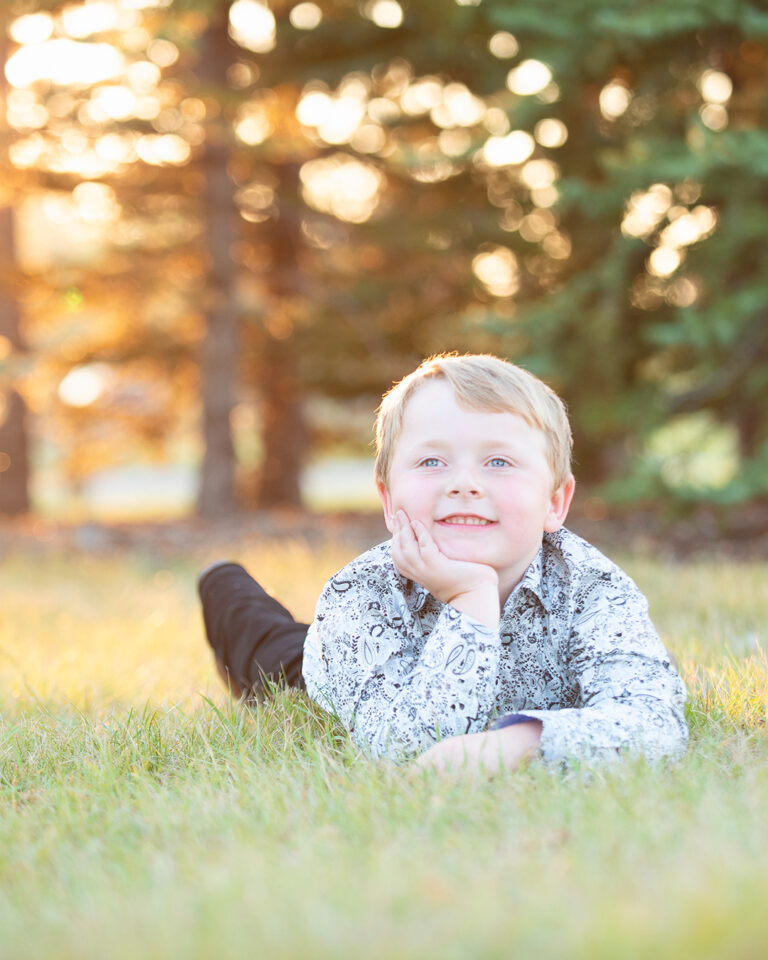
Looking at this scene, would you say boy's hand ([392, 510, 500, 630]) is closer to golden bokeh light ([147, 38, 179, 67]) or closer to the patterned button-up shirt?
the patterned button-up shirt

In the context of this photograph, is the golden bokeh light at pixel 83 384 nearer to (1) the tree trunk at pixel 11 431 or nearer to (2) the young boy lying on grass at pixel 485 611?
(1) the tree trunk at pixel 11 431

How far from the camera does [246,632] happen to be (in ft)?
13.0

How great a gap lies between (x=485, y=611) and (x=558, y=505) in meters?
0.51

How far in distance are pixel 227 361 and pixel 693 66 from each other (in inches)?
224

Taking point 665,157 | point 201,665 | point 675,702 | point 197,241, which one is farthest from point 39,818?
point 197,241

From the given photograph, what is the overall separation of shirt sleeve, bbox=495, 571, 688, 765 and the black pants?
118 centimetres

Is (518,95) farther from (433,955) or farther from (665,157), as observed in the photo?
(433,955)

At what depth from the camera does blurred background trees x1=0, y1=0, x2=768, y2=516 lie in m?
7.43

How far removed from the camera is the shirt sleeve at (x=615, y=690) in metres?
2.41

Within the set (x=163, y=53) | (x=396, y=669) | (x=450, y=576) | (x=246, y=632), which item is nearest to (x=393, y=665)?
(x=396, y=669)

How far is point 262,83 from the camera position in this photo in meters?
10.4

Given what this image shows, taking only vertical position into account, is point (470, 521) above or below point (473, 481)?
below

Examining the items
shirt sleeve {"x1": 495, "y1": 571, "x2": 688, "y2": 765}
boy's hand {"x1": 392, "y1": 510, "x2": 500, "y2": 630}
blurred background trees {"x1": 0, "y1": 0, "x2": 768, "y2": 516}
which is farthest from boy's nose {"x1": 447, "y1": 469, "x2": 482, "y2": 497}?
blurred background trees {"x1": 0, "y1": 0, "x2": 768, "y2": 516}

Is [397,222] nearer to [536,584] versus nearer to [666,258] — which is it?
[666,258]
